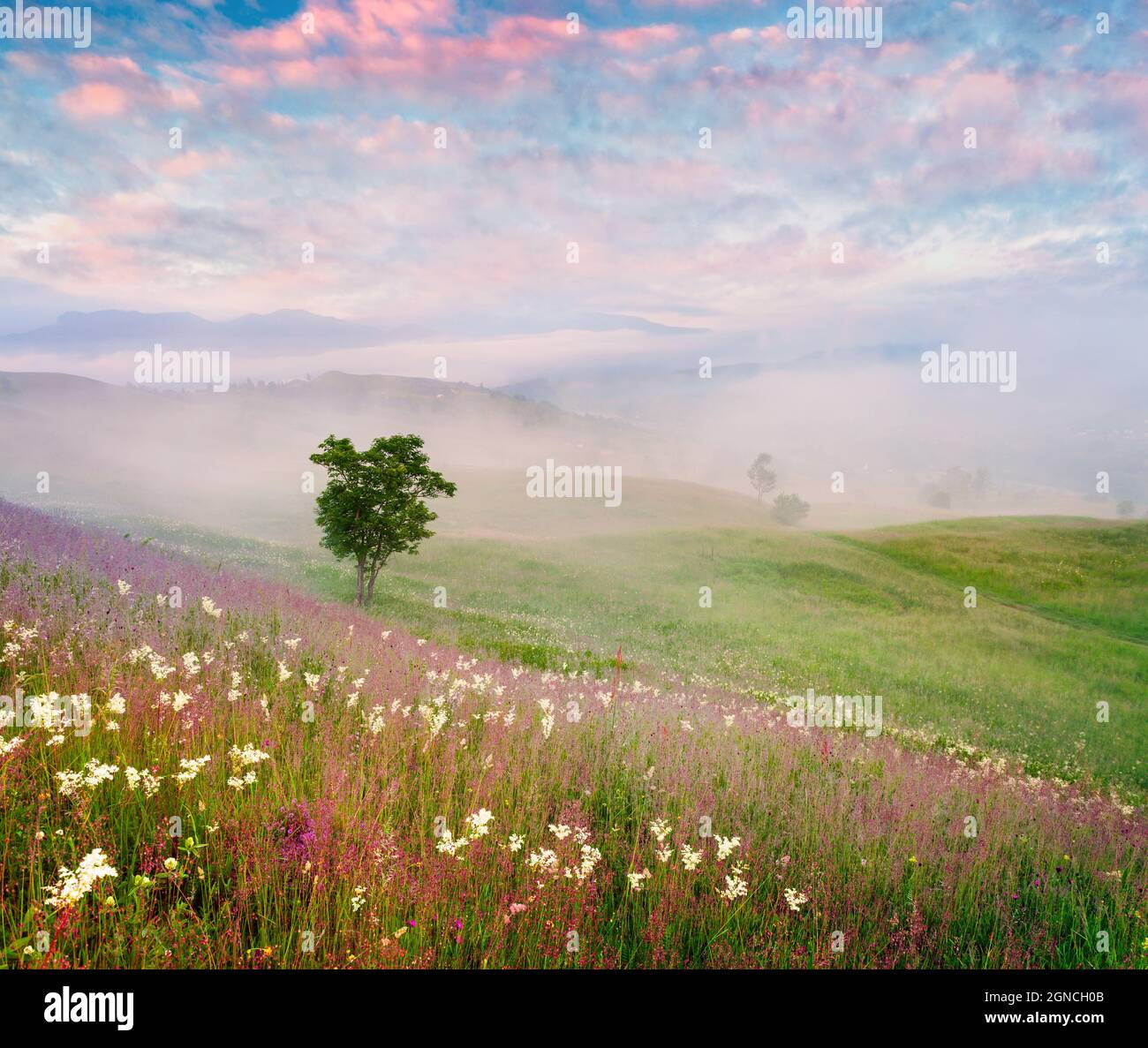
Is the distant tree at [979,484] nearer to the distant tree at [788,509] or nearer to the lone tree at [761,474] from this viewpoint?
the lone tree at [761,474]

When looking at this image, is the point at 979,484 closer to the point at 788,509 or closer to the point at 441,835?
the point at 788,509

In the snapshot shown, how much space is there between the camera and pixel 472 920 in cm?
323

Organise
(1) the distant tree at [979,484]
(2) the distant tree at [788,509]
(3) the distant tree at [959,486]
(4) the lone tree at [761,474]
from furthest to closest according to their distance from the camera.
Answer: (3) the distant tree at [959,486]
(1) the distant tree at [979,484]
(4) the lone tree at [761,474]
(2) the distant tree at [788,509]

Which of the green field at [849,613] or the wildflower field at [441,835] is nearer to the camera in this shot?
the wildflower field at [441,835]

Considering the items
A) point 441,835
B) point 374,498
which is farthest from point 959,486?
point 441,835

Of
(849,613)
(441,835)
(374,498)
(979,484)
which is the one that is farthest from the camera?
(979,484)

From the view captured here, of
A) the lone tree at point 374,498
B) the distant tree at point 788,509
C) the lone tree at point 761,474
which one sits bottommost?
the lone tree at point 374,498

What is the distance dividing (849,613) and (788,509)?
6206 centimetres

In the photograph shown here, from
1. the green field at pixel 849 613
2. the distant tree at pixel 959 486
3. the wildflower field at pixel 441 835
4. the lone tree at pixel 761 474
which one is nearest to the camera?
the wildflower field at pixel 441 835

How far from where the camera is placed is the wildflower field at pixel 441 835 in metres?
3.06

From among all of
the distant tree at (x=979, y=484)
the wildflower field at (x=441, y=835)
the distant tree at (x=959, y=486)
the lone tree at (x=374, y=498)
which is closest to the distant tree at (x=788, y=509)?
the lone tree at (x=374, y=498)

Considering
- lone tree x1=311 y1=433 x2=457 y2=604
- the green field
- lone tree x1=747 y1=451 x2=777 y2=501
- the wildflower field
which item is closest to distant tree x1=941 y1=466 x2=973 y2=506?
lone tree x1=747 y1=451 x2=777 y2=501

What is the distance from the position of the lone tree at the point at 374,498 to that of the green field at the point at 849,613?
264 centimetres

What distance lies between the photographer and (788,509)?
97312mm
